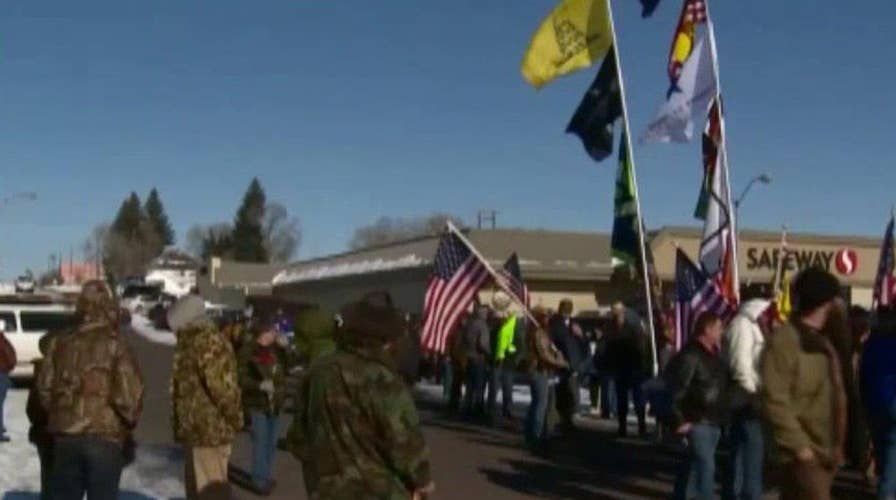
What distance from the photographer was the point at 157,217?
188250 mm

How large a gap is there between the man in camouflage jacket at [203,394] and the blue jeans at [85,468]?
1818 millimetres

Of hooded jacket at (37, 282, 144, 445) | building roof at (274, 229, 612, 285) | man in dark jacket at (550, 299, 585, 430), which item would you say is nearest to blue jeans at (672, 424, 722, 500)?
hooded jacket at (37, 282, 144, 445)

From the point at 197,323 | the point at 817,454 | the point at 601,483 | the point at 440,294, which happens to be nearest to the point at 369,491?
the point at 817,454

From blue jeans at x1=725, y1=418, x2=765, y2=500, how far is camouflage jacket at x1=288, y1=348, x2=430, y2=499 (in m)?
5.47

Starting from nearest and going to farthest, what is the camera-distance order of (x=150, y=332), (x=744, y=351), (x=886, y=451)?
1. (x=744, y=351)
2. (x=886, y=451)
3. (x=150, y=332)

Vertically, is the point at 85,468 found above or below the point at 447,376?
above

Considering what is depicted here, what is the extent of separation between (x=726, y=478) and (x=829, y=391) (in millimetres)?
4414

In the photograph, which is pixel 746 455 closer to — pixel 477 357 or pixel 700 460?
pixel 700 460

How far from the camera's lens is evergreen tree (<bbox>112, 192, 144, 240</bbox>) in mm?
178762

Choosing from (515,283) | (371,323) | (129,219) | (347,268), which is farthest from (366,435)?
(129,219)

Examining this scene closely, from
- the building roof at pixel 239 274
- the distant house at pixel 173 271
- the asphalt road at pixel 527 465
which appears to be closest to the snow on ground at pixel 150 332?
the building roof at pixel 239 274

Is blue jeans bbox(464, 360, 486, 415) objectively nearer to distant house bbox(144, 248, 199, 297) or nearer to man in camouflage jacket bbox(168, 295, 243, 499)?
man in camouflage jacket bbox(168, 295, 243, 499)

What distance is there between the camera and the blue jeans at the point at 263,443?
12.3 m

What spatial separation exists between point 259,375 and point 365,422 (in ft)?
21.8
